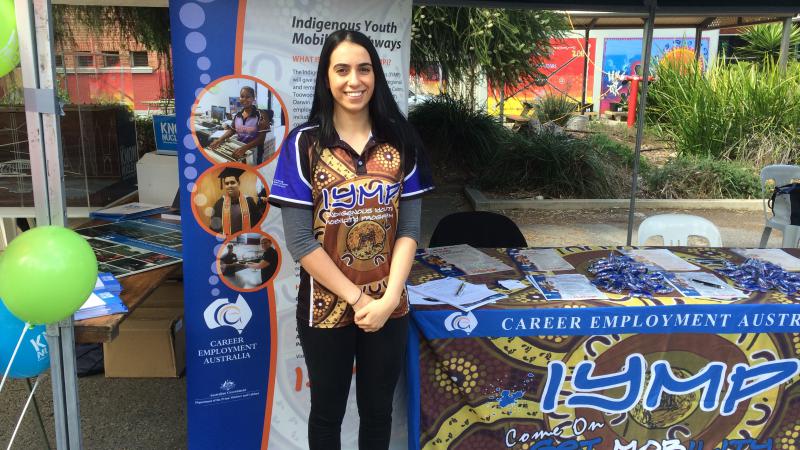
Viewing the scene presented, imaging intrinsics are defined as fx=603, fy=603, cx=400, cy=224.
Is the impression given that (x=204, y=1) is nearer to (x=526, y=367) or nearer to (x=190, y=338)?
(x=190, y=338)

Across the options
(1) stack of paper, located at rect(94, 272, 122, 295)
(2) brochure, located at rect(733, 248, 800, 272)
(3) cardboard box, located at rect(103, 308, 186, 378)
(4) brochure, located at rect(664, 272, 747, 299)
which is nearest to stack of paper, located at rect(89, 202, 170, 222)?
(3) cardboard box, located at rect(103, 308, 186, 378)

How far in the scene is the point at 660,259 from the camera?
274cm

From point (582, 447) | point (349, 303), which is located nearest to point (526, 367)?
point (582, 447)

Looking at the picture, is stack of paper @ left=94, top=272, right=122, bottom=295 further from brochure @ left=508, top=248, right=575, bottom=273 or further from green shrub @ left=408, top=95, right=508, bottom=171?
green shrub @ left=408, top=95, right=508, bottom=171

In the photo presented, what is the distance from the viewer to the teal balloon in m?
1.80

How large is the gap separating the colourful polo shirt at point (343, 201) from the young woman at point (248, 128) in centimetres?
54

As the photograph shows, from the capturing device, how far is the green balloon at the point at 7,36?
1.64 metres

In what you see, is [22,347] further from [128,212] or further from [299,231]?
[128,212]

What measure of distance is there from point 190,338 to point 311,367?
0.70 metres

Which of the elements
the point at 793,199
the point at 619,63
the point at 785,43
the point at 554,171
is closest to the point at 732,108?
the point at 785,43

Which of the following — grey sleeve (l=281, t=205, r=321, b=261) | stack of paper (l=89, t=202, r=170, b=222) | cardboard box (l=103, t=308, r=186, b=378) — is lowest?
cardboard box (l=103, t=308, r=186, b=378)

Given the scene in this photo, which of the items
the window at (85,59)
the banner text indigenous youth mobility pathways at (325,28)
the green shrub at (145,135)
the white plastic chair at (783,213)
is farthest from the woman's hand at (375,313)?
the green shrub at (145,135)

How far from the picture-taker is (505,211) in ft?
24.1

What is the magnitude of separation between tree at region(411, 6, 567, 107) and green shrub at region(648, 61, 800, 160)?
7.63 feet
